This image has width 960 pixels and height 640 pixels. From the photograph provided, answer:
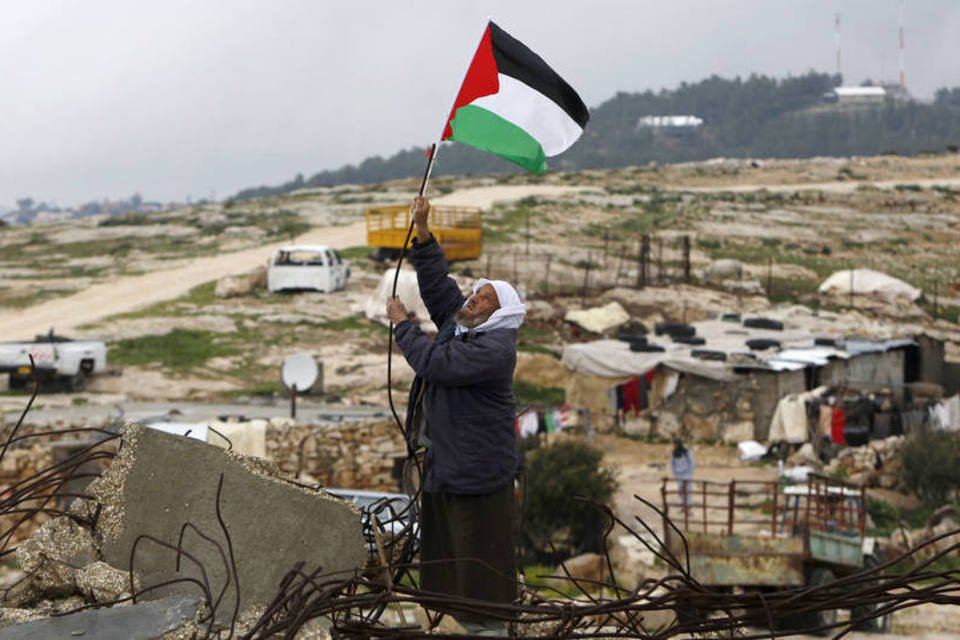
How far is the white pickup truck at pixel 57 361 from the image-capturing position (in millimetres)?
21641

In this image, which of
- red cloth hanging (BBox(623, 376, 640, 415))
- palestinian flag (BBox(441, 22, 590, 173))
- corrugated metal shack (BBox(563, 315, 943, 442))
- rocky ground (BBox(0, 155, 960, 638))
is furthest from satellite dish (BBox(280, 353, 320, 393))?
palestinian flag (BBox(441, 22, 590, 173))

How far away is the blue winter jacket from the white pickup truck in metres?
18.5

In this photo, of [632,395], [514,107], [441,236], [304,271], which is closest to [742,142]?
[441,236]

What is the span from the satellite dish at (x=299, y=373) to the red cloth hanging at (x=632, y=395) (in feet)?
21.2

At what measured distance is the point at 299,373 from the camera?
20.2m

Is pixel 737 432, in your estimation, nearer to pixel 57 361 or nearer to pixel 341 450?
pixel 341 450

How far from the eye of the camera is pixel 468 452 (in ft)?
14.3

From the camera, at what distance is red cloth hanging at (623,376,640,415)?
919 inches

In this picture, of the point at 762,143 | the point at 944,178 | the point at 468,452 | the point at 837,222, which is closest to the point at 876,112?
the point at 762,143

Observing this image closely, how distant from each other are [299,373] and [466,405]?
16102 mm

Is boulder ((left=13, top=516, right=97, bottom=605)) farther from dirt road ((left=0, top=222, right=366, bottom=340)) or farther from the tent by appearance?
the tent

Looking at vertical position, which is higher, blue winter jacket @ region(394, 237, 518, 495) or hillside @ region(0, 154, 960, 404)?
blue winter jacket @ region(394, 237, 518, 495)

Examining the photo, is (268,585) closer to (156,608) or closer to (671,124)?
(156,608)

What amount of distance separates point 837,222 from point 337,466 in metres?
44.5
